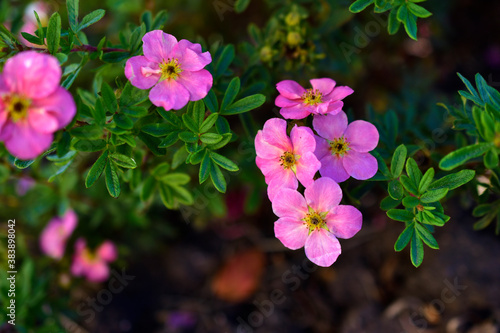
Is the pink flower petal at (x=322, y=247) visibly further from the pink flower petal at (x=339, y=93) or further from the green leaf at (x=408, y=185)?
the pink flower petal at (x=339, y=93)

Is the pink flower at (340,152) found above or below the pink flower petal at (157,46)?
below

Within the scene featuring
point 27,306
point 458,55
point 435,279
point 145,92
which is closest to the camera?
point 145,92

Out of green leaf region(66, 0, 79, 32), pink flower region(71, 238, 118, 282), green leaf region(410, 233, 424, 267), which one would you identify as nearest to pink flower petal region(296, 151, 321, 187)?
green leaf region(410, 233, 424, 267)

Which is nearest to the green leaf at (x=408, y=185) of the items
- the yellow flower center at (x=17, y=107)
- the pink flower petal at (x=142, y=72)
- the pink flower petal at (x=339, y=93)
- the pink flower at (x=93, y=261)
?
the pink flower petal at (x=339, y=93)

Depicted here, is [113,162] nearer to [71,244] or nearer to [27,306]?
[27,306]

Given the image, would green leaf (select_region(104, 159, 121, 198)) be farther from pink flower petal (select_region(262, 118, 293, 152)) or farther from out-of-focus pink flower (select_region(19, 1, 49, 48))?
out-of-focus pink flower (select_region(19, 1, 49, 48))

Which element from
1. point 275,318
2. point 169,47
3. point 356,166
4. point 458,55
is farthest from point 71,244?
point 458,55

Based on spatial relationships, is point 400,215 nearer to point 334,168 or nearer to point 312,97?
point 334,168
